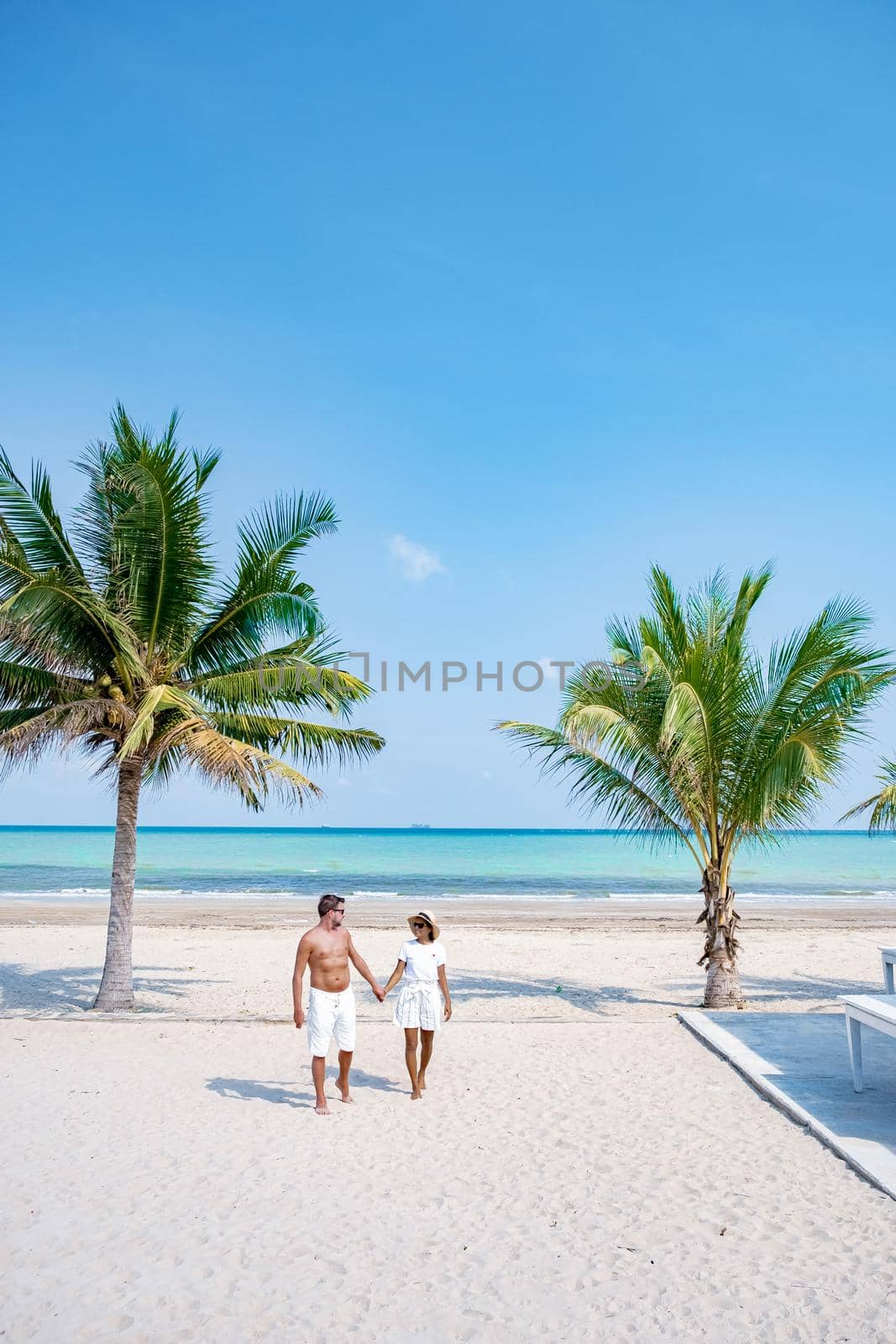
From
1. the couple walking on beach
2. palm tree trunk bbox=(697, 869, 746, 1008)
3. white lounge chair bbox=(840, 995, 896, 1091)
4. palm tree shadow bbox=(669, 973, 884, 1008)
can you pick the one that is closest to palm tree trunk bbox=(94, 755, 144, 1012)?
the couple walking on beach

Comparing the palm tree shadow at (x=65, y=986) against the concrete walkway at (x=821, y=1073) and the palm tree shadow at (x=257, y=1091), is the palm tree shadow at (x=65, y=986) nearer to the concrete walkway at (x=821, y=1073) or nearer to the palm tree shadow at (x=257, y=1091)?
the palm tree shadow at (x=257, y=1091)

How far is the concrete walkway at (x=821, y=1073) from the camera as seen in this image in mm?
5258

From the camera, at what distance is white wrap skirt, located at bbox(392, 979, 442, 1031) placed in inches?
248

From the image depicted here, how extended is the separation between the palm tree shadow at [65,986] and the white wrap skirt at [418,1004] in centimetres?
556

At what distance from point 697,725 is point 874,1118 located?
422 centimetres

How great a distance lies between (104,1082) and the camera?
679 cm

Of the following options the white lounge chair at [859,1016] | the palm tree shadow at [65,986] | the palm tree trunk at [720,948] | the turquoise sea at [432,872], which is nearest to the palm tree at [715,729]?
the palm tree trunk at [720,948]

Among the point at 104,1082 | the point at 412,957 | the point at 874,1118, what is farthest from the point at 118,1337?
the point at 874,1118

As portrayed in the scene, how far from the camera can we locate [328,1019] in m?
6.07

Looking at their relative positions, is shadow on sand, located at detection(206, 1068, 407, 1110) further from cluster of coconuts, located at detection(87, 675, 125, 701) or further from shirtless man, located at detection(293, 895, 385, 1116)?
cluster of coconuts, located at detection(87, 675, 125, 701)

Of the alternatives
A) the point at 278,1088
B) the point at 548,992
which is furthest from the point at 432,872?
the point at 278,1088

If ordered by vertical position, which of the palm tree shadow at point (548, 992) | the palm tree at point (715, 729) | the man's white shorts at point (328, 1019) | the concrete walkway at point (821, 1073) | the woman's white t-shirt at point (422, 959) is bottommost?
the palm tree shadow at point (548, 992)

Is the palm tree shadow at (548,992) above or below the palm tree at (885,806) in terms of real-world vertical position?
below

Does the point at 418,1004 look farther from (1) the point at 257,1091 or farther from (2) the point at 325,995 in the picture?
(1) the point at 257,1091
